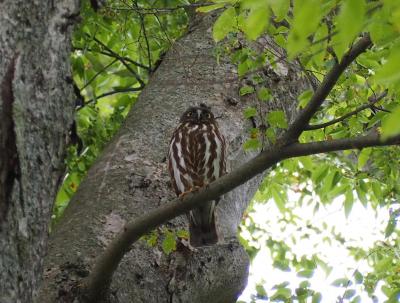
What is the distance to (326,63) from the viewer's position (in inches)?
127

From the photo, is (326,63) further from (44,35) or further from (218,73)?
(44,35)

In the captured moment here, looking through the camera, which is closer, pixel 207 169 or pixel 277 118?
pixel 277 118

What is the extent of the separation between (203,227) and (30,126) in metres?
1.52

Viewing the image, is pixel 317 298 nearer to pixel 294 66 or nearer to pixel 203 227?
pixel 203 227

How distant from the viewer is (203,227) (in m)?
3.23

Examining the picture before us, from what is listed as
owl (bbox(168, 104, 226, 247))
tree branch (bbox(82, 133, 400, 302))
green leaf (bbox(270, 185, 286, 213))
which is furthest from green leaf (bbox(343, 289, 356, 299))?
green leaf (bbox(270, 185, 286, 213))

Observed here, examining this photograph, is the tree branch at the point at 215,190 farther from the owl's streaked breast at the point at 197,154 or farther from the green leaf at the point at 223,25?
the owl's streaked breast at the point at 197,154

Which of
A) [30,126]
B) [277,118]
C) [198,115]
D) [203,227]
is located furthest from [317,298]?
[30,126]

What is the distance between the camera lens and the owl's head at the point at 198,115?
3569 millimetres

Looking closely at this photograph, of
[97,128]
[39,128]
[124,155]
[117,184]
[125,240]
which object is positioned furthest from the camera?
[97,128]

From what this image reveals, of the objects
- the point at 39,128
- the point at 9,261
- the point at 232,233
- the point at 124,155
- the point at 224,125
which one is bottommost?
the point at 9,261

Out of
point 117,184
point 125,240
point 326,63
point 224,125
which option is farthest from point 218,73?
point 125,240

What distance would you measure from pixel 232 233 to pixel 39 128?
163cm

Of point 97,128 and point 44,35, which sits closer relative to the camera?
point 44,35
